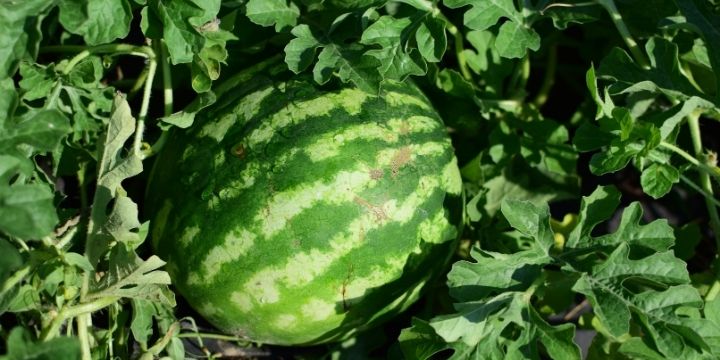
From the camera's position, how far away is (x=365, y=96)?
7.46 feet

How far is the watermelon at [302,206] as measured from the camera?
83.6 inches

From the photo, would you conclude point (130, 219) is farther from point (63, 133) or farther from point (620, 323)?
point (620, 323)

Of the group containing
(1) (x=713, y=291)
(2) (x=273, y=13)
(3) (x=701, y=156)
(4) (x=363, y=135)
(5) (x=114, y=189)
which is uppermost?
(2) (x=273, y=13)

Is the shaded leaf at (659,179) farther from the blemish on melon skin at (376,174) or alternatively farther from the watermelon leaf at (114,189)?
the watermelon leaf at (114,189)

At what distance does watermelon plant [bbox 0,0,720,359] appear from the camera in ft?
6.89

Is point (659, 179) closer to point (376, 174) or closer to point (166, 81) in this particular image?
point (376, 174)

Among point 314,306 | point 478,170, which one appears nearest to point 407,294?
point 314,306

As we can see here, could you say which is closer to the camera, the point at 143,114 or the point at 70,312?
the point at 70,312

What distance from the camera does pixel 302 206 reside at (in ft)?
6.93

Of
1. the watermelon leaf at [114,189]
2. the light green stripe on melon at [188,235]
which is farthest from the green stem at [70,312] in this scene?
the light green stripe on melon at [188,235]

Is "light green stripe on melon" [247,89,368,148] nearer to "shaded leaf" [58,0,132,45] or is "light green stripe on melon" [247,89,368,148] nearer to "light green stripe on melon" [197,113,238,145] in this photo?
"light green stripe on melon" [197,113,238,145]

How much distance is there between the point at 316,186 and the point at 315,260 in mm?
187

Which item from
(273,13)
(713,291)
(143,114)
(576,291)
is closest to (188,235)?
(143,114)

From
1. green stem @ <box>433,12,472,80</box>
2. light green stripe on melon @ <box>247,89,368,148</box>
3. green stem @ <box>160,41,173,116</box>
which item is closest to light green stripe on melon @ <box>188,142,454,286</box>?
light green stripe on melon @ <box>247,89,368,148</box>
